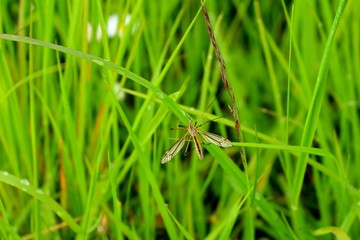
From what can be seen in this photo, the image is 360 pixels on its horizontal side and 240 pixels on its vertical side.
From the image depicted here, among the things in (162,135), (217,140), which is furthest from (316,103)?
(162,135)

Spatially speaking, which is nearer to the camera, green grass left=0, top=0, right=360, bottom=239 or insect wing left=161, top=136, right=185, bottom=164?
insect wing left=161, top=136, right=185, bottom=164

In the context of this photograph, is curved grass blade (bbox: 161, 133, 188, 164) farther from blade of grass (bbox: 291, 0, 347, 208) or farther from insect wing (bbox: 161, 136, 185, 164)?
blade of grass (bbox: 291, 0, 347, 208)

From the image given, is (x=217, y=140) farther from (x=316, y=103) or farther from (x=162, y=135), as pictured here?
(x=162, y=135)

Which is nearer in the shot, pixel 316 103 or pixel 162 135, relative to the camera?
pixel 316 103

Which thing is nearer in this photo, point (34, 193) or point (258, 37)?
point (34, 193)

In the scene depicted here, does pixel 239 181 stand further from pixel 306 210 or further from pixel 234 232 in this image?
pixel 306 210

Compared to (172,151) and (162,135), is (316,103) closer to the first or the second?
(172,151)

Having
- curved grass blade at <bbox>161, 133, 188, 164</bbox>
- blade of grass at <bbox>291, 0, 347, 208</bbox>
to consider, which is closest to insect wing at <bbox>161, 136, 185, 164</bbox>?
curved grass blade at <bbox>161, 133, 188, 164</bbox>

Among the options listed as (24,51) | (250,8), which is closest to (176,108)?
(24,51)

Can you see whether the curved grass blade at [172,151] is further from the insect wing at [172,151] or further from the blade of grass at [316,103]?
the blade of grass at [316,103]
